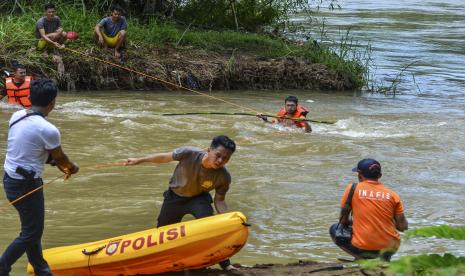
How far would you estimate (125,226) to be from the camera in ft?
26.0

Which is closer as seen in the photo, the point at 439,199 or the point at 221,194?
the point at 221,194

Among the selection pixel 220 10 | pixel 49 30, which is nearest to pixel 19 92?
pixel 49 30

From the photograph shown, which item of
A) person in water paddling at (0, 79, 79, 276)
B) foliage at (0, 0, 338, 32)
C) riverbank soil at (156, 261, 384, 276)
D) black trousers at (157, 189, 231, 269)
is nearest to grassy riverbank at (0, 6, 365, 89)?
foliage at (0, 0, 338, 32)

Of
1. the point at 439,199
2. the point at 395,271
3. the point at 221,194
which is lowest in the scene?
the point at 439,199

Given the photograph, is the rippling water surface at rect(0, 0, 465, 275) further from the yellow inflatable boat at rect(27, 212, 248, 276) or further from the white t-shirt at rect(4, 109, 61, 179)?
the white t-shirt at rect(4, 109, 61, 179)

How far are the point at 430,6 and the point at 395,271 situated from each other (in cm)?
3802

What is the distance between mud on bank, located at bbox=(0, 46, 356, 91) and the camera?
54.0 feet

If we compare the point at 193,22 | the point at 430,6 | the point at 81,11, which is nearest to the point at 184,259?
the point at 81,11

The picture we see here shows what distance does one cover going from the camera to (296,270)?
595 cm

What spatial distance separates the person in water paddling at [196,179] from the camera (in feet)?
19.1

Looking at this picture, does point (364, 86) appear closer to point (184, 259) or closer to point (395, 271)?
point (184, 259)

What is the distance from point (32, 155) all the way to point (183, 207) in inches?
56.0

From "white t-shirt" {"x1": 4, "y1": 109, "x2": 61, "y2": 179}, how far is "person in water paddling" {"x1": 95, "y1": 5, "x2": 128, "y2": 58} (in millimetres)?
11960

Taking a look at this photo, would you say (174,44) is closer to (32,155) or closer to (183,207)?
(183,207)
